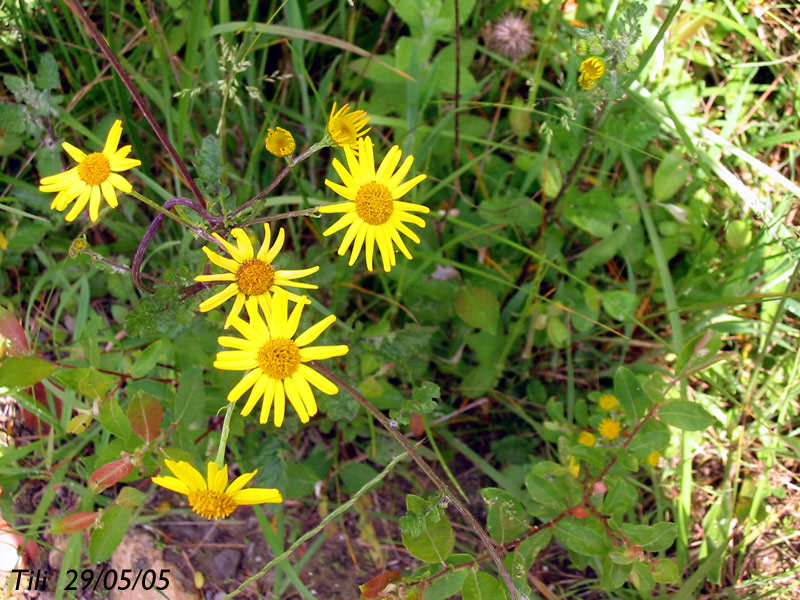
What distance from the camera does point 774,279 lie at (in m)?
2.94

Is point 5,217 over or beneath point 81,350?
over

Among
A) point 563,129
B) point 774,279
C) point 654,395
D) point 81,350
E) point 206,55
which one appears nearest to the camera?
point 654,395

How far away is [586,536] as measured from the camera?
7.07ft

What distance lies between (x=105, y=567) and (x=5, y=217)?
1.67 metres

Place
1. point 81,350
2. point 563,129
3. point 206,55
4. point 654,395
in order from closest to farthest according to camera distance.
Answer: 1. point 654,395
2. point 81,350
3. point 563,129
4. point 206,55

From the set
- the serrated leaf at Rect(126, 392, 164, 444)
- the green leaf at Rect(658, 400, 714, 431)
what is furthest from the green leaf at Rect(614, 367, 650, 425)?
the serrated leaf at Rect(126, 392, 164, 444)

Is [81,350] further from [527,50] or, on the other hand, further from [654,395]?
[527,50]

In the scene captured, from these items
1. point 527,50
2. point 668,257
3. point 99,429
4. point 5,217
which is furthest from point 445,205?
point 5,217

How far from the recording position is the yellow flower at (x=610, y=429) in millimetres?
2543

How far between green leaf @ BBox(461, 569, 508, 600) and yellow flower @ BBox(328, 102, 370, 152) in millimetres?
1340

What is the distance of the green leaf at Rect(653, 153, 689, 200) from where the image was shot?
9.72 feet

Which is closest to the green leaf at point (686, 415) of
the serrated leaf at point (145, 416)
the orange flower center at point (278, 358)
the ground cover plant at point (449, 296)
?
the ground cover plant at point (449, 296)

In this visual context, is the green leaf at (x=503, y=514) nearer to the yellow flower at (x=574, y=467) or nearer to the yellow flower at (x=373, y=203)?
the yellow flower at (x=574, y=467)

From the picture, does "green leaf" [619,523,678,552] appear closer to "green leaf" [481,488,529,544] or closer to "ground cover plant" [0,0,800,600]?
"ground cover plant" [0,0,800,600]
